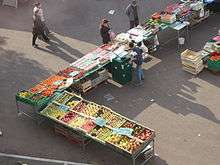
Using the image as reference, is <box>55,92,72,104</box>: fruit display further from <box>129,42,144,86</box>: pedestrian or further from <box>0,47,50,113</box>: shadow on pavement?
<box>129,42,144,86</box>: pedestrian

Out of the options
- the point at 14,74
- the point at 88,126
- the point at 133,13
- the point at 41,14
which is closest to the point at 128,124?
the point at 88,126

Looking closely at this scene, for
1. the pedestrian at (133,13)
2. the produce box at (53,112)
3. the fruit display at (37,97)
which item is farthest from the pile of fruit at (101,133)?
the pedestrian at (133,13)

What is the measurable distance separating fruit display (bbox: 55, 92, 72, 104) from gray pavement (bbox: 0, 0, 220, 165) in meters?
0.95

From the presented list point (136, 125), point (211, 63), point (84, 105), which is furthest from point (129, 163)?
point (211, 63)

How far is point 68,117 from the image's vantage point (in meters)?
17.8

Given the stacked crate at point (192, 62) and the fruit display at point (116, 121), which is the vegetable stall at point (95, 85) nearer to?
the fruit display at point (116, 121)

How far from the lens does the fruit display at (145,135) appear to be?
1633 centimetres

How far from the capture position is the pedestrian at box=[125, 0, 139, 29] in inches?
925

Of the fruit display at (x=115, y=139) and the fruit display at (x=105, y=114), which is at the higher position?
the fruit display at (x=105, y=114)

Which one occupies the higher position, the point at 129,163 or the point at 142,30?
the point at 142,30

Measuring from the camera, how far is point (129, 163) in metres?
16.6

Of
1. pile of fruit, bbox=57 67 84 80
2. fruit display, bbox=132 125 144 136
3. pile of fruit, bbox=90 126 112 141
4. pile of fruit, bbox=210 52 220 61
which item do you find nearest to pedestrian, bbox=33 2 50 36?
pile of fruit, bbox=57 67 84 80

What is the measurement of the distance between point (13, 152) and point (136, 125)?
4.11 m

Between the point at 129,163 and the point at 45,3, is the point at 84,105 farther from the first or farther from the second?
the point at 45,3
